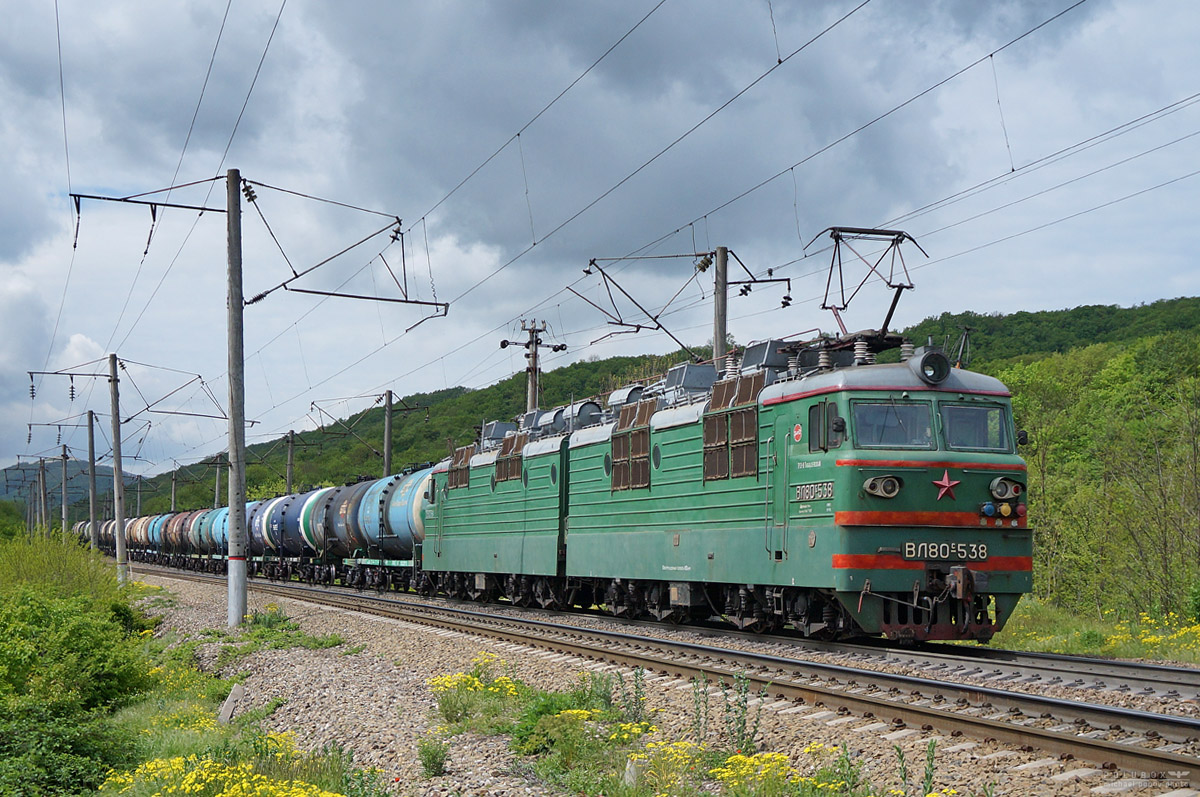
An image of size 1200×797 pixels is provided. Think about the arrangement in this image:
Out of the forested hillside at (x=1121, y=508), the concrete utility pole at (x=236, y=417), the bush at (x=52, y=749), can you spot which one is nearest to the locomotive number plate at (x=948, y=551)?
the forested hillside at (x=1121, y=508)

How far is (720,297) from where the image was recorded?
956 inches

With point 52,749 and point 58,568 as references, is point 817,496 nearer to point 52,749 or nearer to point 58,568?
point 52,749

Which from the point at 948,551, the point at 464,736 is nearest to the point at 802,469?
the point at 948,551

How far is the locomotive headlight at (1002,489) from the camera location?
14258mm

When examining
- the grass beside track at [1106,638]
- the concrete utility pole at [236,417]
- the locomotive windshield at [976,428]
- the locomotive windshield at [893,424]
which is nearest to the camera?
the locomotive windshield at [893,424]

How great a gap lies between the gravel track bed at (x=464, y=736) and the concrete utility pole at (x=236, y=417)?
8.83 ft

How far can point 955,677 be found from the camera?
38.1ft

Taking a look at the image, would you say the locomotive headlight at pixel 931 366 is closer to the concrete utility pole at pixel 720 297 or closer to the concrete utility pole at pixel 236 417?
the concrete utility pole at pixel 720 297

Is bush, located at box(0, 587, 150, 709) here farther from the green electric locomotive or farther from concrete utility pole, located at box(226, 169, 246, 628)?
the green electric locomotive

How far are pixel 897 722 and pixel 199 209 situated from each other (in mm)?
18976

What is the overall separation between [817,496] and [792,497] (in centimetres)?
65

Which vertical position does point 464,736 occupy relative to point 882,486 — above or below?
below

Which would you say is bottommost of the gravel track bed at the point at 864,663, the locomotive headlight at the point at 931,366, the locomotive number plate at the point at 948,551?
the gravel track bed at the point at 864,663

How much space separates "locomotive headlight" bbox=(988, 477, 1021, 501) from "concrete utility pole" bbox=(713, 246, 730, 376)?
9373mm
